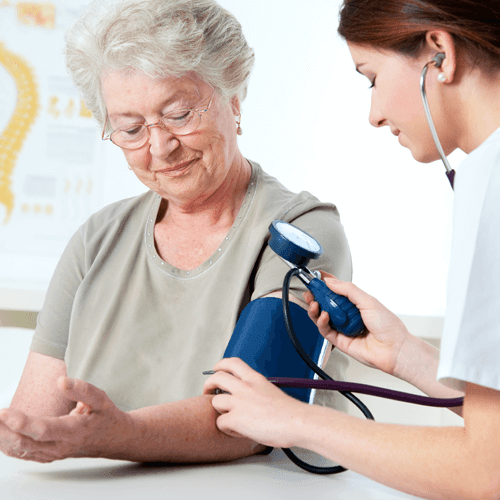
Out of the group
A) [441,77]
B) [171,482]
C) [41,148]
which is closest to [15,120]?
[41,148]

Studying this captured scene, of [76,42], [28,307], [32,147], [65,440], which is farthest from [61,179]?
[65,440]

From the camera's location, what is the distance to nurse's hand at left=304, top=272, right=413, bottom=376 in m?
1.06

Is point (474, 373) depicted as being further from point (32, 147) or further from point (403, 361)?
point (32, 147)

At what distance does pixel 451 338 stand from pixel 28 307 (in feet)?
6.84

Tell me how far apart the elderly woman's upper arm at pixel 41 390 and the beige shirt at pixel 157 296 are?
3 cm

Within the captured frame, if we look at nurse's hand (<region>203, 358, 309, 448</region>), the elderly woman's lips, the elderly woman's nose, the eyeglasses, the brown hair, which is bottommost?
nurse's hand (<region>203, 358, 309, 448</region>)

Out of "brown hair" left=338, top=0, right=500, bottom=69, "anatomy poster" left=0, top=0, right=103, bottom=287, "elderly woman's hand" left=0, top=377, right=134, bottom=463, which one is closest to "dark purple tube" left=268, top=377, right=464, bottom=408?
"elderly woman's hand" left=0, top=377, right=134, bottom=463

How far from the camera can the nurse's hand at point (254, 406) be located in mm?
775

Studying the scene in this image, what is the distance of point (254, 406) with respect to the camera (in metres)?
0.82

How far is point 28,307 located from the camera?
2.37m

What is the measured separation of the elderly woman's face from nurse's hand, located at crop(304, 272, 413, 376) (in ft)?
1.41

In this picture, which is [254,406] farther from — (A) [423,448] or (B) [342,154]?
(B) [342,154]

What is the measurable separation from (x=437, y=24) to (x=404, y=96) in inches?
4.3

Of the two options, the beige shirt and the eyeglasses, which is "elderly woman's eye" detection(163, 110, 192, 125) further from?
the beige shirt
